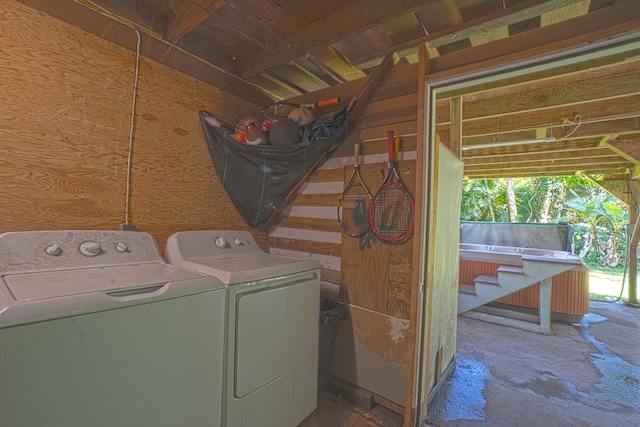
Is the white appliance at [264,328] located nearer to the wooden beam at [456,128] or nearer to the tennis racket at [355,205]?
the tennis racket at [355,205]

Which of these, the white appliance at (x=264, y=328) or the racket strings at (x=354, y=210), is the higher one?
the racket strings at (x=354, y=210)

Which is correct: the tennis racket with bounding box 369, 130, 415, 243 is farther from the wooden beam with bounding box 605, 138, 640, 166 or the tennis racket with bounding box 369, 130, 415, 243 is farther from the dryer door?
the wooden beam with bounding box 605, 138, 640, 166

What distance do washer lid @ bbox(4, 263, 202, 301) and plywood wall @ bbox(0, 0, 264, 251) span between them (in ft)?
1.69

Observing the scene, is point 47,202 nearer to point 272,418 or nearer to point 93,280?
point 93,280

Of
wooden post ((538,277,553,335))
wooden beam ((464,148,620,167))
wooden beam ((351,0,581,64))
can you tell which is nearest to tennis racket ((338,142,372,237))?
wooden beam ((351,0,581,64))

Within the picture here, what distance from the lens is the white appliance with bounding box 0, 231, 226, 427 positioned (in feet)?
2.64

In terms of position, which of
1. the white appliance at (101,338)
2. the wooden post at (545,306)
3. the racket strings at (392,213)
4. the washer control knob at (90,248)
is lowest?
the wooden post at (545,306)

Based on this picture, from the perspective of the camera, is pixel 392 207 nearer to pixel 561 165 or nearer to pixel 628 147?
pixel 628 147

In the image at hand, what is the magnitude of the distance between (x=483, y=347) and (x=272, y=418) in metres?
2.53

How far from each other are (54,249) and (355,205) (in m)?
1.71

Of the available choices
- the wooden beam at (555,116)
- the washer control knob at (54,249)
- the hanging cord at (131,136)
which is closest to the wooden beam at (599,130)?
the wooden beam at (555,116)

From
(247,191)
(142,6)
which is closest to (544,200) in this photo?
(247,191)

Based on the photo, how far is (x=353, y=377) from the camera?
2.02m

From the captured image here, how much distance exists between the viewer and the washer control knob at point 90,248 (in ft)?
4.50
